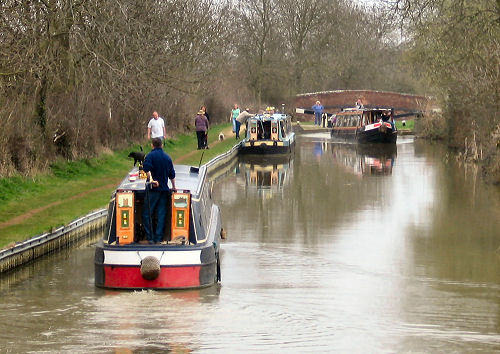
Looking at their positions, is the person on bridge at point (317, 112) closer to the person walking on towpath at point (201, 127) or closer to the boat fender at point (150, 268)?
the person walking on towpath at point (201, 127)

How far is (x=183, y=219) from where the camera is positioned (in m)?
16.3

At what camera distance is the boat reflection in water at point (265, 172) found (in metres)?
31.3

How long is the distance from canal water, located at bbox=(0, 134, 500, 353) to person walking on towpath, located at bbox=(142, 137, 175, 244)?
1.15 meters

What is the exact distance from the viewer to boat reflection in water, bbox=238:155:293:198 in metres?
31.3

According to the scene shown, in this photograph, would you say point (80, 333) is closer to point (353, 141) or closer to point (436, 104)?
point (353, 141)

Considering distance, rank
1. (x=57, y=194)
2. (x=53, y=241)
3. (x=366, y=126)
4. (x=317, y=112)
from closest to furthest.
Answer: (x=53, y=241) → (x=57, y=194) → (x=366, y=126) → (x=317, y=112)

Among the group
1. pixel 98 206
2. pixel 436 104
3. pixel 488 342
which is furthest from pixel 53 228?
pixel 436 104

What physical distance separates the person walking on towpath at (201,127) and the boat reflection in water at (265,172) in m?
1.58

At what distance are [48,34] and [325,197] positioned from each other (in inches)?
336

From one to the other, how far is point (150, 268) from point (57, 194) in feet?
32.2

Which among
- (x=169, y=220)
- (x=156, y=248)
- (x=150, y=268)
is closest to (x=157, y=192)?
(x=169, y=220)

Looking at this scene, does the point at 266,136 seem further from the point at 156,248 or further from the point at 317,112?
the point at 156,248

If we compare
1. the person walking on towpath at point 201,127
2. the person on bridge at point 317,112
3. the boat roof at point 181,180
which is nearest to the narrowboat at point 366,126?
the person on bridge at point 317,112

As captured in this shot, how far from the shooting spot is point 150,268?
15281 mm
